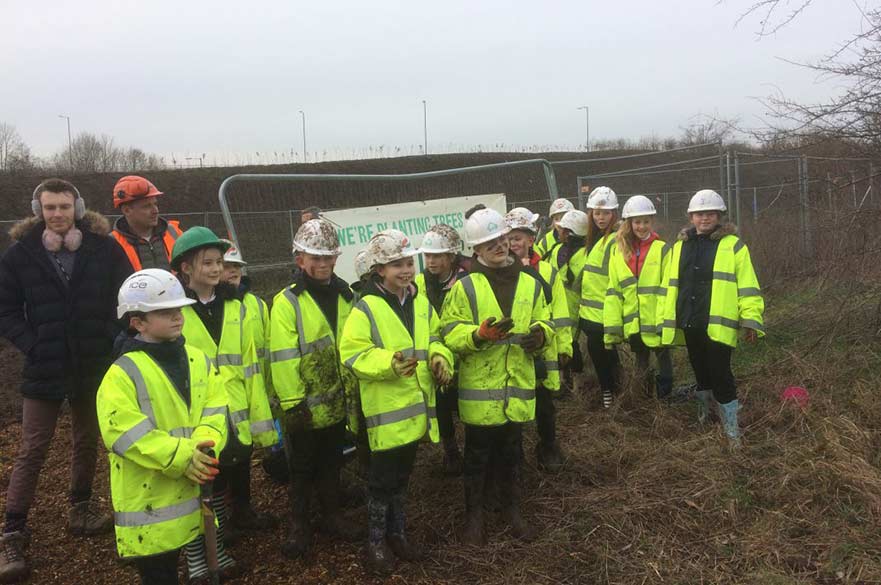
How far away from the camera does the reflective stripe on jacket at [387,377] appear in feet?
11.7

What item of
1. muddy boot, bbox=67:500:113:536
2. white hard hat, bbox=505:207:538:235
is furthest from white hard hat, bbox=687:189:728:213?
muddy boot, bbox=67:500:113:536

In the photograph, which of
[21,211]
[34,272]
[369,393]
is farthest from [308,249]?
[21,211]

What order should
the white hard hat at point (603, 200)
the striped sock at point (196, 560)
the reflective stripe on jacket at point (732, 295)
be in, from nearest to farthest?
→ 1. the striped sock at point (196, 560)
2. the reflective stripe on jacket at point (732, 295)
3. the white hard hat at point (603, 200)

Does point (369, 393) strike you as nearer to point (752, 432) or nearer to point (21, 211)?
point (752, 432)

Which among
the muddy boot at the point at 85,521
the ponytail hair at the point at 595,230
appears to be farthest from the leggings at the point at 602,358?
the muddy boot at the point at 85,521

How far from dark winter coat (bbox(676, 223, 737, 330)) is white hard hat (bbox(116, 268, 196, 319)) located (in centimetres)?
376

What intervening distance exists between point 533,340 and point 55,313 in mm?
2978

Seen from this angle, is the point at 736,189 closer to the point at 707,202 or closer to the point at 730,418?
the point at 707,202

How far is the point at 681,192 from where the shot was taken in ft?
41.5

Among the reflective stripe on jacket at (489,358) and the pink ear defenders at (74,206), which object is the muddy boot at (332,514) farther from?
the pink ear defenders at (74,206)

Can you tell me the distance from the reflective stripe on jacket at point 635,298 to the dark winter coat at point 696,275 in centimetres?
31

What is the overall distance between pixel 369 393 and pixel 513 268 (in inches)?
48.2

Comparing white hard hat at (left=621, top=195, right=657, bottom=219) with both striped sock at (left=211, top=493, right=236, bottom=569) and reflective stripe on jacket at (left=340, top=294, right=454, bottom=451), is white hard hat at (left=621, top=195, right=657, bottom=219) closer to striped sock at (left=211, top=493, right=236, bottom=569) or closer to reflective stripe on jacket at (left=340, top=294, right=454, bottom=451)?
reflective stripe on jacket at (left=340, top=294, right=454, bottom=451)

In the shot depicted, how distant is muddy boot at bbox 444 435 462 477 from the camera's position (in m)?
5.07
